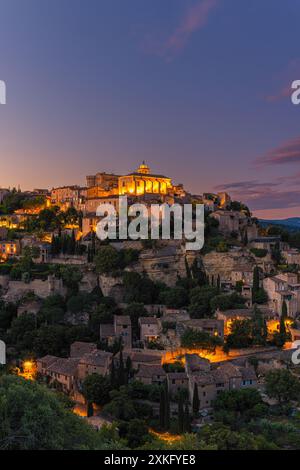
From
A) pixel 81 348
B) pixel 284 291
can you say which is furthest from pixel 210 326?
pixel 81 348

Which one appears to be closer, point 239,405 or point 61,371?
point 239,405

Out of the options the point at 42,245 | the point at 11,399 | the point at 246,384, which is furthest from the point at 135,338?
the point at 11,399

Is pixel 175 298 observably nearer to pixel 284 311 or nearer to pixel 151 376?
pixel 284 311

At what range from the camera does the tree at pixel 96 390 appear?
21.9m

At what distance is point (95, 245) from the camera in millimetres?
38156

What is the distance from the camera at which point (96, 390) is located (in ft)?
71.8

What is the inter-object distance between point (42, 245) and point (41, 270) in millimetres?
3397

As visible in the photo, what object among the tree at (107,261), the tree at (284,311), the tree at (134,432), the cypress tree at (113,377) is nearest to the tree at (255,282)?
the tree at (284,311)

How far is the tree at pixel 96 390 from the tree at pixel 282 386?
797cm

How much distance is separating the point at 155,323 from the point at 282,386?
9.23 m

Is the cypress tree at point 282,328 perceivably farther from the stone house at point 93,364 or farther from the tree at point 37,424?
the tree at point 37,424

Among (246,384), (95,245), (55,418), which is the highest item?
(95,245)

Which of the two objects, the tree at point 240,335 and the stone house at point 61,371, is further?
the tree at point 240,335

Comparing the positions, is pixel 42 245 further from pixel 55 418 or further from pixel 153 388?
pixel 55 418
